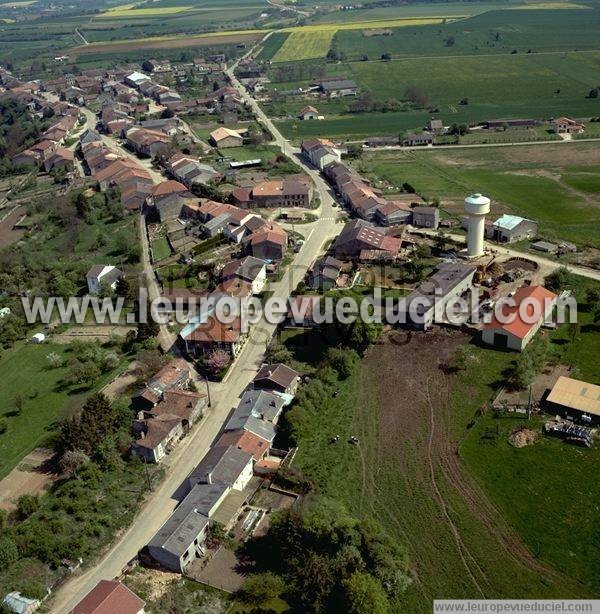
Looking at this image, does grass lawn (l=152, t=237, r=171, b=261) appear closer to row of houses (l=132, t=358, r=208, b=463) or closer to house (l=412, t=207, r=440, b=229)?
row of houses (l=132, t=358, r=208, b=463)

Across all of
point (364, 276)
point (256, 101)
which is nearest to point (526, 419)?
point (364, 276)

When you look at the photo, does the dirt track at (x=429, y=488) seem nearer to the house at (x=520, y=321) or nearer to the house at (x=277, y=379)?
the house at (x=520, y=321)

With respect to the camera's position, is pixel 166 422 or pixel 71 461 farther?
pixel 166 422

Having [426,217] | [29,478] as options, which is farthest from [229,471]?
[426,217]

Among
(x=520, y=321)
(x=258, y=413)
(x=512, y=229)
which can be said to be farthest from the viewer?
(x=512, y=229)

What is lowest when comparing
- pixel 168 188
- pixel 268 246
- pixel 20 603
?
pixel 20 603

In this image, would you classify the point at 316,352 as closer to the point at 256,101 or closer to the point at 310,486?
the point at 310,486

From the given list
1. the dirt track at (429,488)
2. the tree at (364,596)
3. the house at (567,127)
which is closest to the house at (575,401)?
the dirt track at (429,488)

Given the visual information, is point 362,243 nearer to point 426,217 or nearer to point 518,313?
point 426,217
